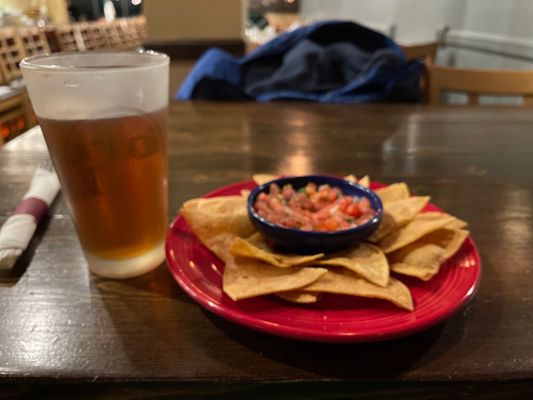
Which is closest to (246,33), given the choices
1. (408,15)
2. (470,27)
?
(470,27)

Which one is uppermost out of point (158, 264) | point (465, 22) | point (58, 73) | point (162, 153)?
point (58, 73)

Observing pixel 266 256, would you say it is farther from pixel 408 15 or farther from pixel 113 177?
pixel 408 15

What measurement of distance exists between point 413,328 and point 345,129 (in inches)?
35.0

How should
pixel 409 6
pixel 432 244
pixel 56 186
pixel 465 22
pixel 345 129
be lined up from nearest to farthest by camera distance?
pixel 432 244 → pixel 56 186 → pixel 345 129 → pixel 465 22 → pixel 409 6

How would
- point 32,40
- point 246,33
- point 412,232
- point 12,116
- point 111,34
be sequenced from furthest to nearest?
1. point 111,34
2. point 32,40
3. point 12,116
4. point 246,33
5. point 412,232

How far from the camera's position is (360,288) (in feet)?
1.49

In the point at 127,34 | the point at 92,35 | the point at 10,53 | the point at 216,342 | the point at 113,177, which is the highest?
the point at 113,177

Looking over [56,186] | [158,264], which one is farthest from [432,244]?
[56,186]

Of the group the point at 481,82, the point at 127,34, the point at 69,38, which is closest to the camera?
the point at 481,82

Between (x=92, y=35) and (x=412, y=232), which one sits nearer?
(x=412, y=232)

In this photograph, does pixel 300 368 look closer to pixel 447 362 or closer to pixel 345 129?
pixel 447 362

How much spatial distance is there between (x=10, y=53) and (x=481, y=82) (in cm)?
423

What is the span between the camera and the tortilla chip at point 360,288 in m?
0.44

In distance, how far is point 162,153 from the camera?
536 mm
